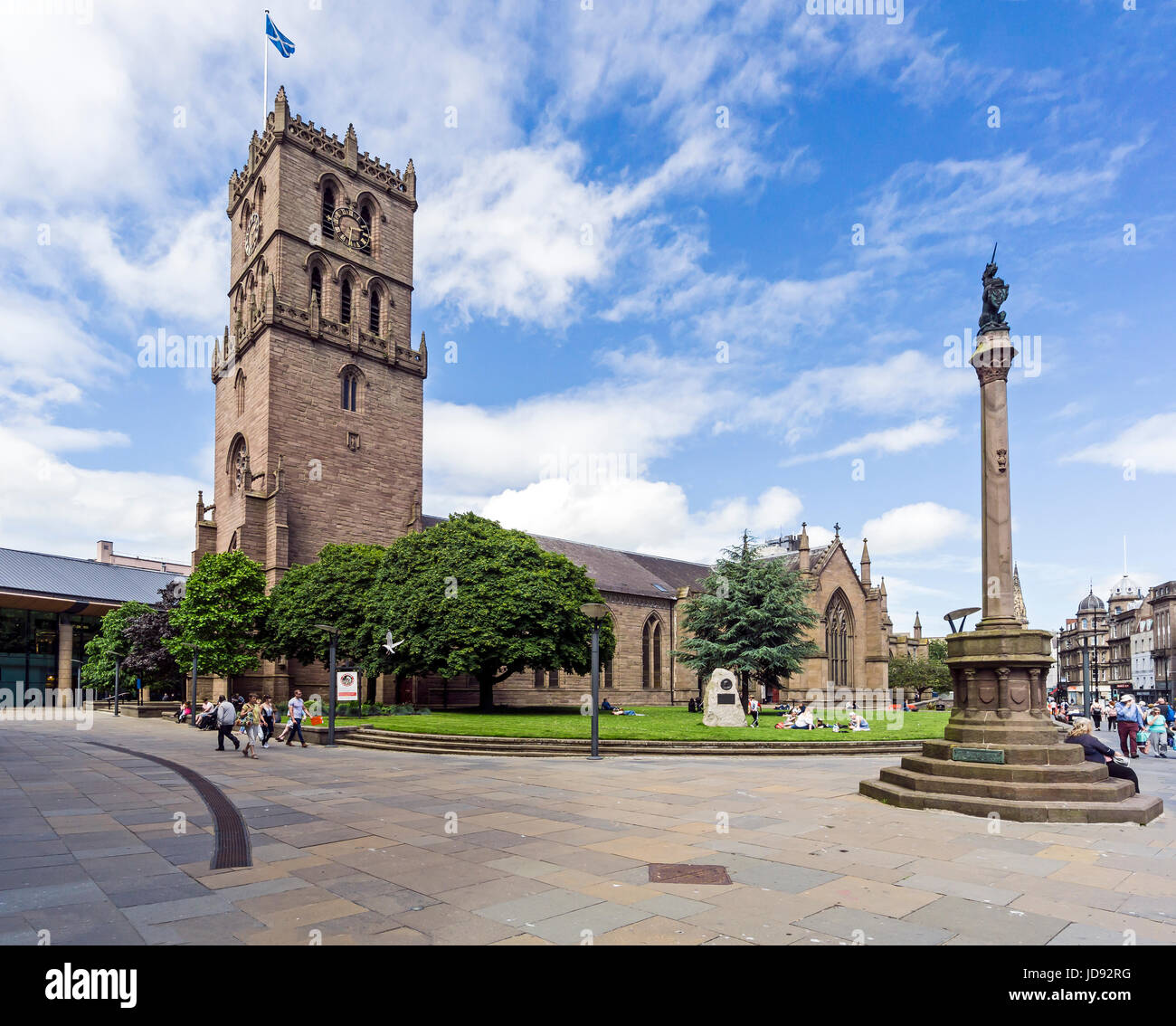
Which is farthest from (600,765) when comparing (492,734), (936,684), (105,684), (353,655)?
(936,684)

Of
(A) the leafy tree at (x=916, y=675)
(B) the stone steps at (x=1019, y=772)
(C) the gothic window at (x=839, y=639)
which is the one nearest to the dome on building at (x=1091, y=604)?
(A) the leafy tree at (x=916, y=675)

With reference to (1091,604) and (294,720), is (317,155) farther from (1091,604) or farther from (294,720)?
(1091,604)

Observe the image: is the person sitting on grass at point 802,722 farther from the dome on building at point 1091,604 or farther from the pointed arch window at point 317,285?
the dome on building at point 1091,604

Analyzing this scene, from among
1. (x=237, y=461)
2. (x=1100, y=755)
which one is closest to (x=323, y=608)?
(x=237, y=461)

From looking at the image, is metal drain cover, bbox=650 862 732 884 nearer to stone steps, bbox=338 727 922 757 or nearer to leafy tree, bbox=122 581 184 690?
stone steps, bbox=338 727 922 757

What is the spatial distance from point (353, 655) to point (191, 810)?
88.0ft

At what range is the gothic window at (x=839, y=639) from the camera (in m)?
55.3

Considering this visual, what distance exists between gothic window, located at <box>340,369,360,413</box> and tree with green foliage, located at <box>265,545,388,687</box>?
39.0 feet

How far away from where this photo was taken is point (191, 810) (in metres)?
11.1

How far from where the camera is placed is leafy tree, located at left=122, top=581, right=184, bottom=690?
48.8m

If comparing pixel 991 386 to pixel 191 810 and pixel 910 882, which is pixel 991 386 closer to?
pixel 910 882

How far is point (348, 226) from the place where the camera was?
5094cm

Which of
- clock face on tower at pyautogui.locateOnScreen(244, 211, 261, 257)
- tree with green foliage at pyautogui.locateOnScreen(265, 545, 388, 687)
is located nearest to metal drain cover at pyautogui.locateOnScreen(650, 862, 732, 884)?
tree with green foliage at pyautogui.locateOnScreen(265, 545, 388, 687)

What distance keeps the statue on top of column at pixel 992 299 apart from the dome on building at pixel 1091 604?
6019 inches
